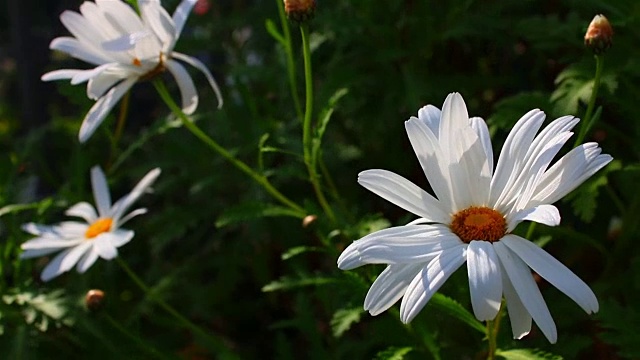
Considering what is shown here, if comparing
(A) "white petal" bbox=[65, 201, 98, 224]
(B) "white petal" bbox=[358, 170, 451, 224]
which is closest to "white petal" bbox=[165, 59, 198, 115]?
(A) "white petal" bbox=[65, 201, 98, 224]

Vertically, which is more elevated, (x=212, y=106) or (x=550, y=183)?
(x=550, y=183)

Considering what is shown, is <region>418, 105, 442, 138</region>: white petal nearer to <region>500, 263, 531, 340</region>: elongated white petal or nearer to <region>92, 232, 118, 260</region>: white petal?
<region>500, 263, 531, 340</region>: elongated white petal

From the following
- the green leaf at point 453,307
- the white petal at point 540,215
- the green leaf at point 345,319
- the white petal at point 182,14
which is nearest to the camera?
the white petal at point 540,215

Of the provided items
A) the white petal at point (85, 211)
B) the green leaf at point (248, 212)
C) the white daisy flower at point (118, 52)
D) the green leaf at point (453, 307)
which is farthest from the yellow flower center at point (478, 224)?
the white petal at point (85, 211)

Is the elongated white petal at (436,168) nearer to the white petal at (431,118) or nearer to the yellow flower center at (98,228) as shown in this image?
the white petal at (431,118)

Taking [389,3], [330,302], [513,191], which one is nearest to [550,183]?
[513,191]

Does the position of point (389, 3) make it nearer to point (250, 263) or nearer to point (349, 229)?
point (349, 229)

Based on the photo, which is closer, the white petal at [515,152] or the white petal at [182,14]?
the white petal at [515,152]
